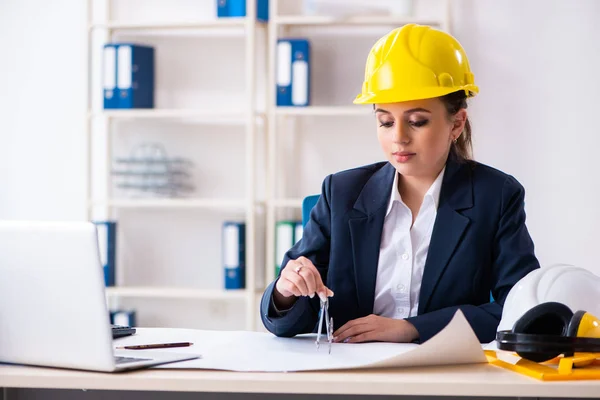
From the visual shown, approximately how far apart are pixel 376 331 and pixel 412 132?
0.42 metres

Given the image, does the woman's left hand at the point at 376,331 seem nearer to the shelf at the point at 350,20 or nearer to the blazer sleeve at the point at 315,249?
the blazer sleeve at the point at 315,249

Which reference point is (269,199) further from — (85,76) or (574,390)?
(574,390)

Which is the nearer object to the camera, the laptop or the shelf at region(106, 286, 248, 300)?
the laptop

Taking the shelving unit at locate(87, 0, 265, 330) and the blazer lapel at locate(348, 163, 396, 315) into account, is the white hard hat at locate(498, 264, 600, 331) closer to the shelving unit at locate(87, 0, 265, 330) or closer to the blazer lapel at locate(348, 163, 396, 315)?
the blazer lapel at locate(348, 163, 396, 315)

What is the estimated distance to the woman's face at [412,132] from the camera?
1.64 m

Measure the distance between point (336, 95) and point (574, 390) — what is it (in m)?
2.98

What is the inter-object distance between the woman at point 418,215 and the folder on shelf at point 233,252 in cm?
194

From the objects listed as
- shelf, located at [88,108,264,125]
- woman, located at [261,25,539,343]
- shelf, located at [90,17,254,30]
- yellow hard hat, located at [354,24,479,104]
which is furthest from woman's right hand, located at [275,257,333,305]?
shelf, located at [90,17,254,30]

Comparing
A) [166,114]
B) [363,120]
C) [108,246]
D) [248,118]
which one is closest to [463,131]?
[248,118]

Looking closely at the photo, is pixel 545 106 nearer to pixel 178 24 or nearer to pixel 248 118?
pixel 248 118

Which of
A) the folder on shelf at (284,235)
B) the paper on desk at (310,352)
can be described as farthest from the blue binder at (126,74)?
the paper on desk at (310,352)

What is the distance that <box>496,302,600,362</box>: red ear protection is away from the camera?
1.12 metres

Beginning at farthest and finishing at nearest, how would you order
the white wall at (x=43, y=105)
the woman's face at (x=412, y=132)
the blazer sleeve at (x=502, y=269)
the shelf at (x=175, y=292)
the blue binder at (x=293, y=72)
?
the white wall at (x=43, y=105), the shelf at (x=175, y=292), the blue binder at (x=293, y=72), the woman's face at (x=412, y=132), the blazer sleeve at (x=502, y=269)

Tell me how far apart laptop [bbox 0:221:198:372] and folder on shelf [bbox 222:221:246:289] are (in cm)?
254
